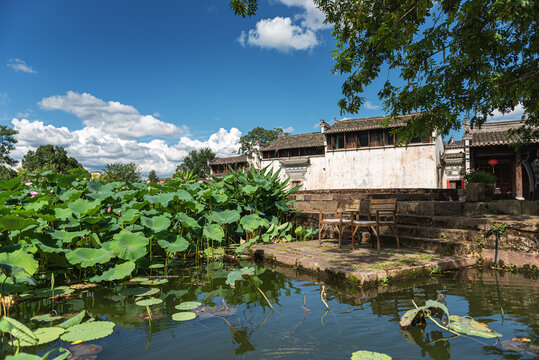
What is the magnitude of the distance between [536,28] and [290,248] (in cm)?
448

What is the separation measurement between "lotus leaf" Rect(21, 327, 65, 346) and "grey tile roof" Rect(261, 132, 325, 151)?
23.9 meters

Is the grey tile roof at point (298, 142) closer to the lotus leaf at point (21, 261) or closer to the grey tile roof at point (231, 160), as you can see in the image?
the grey tile roof at point (231, 160)

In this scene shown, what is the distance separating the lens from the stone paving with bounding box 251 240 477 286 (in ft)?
9.89

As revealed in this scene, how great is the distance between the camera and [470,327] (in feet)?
6.00

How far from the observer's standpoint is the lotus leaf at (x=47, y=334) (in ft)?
5.58

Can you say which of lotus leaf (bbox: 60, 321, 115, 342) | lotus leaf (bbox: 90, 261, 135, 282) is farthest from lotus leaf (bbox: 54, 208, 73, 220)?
lotus leaf (bbox: 60, 321, 115, 342)

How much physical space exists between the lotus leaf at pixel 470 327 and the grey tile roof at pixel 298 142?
23254 mm

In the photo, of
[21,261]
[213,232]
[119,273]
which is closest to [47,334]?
[21,261]

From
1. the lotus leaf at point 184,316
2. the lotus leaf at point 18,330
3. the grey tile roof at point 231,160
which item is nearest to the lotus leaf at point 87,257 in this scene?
the lotus leaf at point 184,316

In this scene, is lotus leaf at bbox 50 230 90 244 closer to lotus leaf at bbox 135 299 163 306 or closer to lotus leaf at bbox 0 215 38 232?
lotus leaf at bbox 0 215 38 232

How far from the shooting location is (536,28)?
404 cm

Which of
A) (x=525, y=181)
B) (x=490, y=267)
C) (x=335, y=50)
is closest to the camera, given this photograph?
(x=490, y=267)

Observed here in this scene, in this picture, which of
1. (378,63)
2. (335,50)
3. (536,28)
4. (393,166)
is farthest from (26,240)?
(393,166)

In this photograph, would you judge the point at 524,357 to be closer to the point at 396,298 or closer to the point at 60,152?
the point at 396,298
